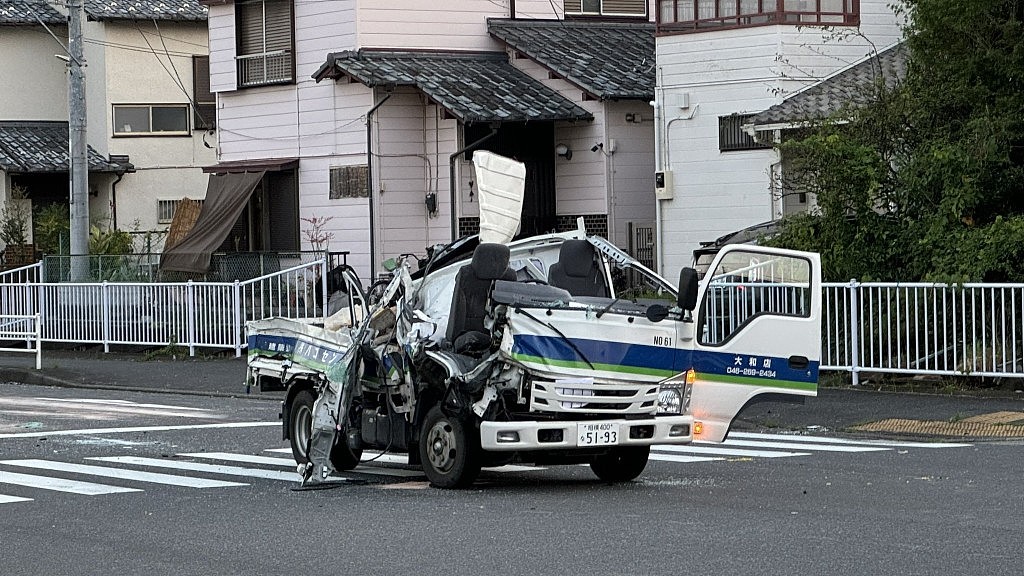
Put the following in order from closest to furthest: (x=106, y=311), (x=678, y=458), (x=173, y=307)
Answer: (x=678, y=458) < (x=173, y=307) < (x=106, y=311)

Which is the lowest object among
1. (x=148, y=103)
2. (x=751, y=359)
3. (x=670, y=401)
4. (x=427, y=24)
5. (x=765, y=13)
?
(x=670, y=401)

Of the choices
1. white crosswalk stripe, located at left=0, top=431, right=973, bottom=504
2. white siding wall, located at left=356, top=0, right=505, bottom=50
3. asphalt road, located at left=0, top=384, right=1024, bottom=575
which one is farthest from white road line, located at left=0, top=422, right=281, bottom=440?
white siding wall, located at left=356, top=0, right=505, bottom=50

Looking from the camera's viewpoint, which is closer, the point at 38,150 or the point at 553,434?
the point at 553,434

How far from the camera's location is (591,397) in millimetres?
11719

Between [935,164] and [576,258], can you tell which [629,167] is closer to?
[935,164]

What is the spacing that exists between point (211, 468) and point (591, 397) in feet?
12.8

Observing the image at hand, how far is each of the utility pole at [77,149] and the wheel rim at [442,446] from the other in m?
18.1

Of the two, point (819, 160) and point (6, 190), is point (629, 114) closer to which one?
point (819, 160)

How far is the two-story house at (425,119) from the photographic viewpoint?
28.6 m

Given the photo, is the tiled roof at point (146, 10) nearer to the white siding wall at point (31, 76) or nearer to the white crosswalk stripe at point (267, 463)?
the white siding wall at point (31, 76)

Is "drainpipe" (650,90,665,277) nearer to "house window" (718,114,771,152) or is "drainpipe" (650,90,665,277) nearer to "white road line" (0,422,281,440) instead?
"house window" (718,114,771,152)

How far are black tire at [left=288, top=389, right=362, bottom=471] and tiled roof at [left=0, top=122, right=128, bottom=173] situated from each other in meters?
27.0

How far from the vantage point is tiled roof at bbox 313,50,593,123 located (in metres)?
27.4

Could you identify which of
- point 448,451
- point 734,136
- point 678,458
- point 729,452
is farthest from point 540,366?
point 734,136
